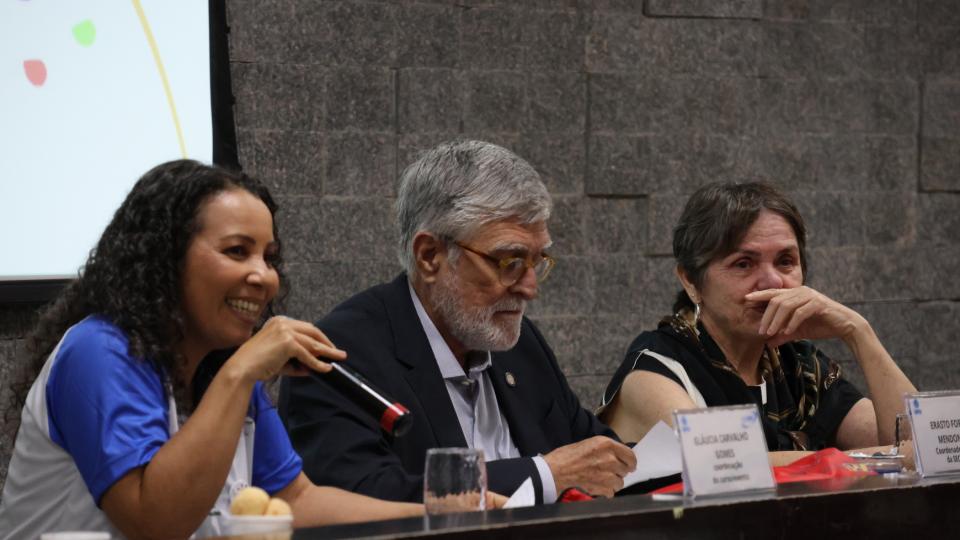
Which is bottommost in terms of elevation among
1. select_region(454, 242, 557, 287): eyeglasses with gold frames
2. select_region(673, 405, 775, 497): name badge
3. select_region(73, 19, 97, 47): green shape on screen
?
select_region(673, 405, 775, 497): name badge

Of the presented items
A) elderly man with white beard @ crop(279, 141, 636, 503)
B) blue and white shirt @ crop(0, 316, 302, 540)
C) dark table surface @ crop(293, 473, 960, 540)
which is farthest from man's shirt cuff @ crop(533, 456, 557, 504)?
blue and white shirt @ crop(0, 316, 302, 540)

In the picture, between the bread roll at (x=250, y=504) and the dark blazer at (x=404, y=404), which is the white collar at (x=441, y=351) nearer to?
the dark blazer at (x=404, y=404)

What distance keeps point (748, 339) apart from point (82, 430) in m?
1.57

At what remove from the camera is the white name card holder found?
196cm

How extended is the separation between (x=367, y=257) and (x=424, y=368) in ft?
5.21

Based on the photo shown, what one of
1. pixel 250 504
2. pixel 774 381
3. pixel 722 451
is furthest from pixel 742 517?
pixel 774 381

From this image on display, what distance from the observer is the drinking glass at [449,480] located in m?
1.60

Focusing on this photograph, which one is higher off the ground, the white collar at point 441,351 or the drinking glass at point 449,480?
the drinking glass at point 449,480

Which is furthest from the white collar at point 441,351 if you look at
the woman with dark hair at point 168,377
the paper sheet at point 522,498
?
the paper sheet at point 522,498

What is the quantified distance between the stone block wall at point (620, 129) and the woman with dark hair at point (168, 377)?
1629 millimetres

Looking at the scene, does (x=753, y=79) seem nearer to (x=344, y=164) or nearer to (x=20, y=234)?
(x=344, y=164)

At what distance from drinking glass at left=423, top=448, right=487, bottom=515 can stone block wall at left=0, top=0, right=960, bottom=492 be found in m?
2.15

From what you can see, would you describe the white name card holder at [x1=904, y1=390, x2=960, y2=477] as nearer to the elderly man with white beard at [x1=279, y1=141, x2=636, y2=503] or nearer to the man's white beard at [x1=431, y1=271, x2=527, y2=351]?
the elderly man with white beard at [x1=279, y1=141, x2=636, y2=503]

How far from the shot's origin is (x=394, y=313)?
2406mm
